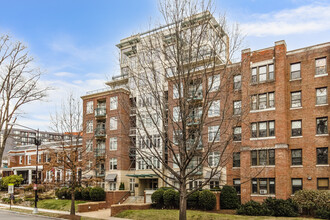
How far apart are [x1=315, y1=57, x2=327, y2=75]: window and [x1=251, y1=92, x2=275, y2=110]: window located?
4.37 meters

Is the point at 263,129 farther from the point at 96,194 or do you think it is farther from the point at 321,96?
the point at 96,194

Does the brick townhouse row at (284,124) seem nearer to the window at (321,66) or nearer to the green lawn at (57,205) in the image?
the window at (321,66)

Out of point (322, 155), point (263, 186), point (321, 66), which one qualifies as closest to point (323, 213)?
point (322, 155)

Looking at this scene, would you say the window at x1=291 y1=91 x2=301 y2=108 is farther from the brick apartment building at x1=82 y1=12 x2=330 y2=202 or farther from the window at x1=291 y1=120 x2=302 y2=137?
the window at x1=291 y1=120 x2=302 y2=137

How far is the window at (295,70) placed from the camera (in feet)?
102

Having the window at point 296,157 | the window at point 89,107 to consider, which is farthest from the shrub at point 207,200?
the window at point 89,107

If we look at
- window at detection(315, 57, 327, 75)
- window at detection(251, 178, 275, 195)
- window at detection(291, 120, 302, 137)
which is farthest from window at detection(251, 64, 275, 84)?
window at detection(251, 178, 275, 195)

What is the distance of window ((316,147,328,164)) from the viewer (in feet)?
95.0

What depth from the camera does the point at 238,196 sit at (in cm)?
3269

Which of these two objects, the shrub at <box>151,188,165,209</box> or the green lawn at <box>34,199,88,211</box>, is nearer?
the shrub at <box>151,188,165,209</box>

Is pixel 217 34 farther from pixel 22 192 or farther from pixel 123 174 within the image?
pixel 22 192

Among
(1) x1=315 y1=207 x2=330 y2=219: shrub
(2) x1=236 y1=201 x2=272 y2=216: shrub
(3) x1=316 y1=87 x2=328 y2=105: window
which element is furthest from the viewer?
(3) x1=316 y1=87 x2=328 y2=105: window

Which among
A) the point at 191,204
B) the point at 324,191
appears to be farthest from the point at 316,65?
the point at 191,204

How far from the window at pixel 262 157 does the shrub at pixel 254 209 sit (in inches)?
168
